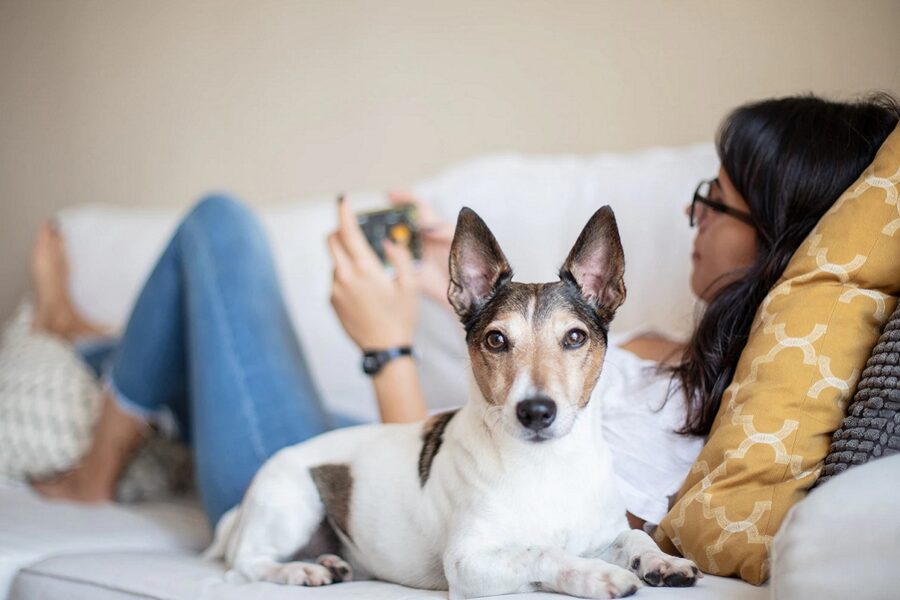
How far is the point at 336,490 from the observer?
1.68m

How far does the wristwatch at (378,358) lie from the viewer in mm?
1989

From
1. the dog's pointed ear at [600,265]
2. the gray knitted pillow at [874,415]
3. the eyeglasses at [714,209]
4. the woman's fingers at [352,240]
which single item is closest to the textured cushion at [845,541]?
the gray knitted pillow at [874,415]

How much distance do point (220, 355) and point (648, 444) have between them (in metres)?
1.08

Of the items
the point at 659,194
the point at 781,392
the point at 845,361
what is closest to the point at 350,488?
the point at 781,392

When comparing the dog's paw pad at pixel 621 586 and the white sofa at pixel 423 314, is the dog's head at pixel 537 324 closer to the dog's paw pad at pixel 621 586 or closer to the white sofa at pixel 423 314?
the dog's paw pad at pixel 621 586

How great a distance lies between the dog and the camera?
127cm

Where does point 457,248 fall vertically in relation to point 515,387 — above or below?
above

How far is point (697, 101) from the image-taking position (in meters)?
2.45

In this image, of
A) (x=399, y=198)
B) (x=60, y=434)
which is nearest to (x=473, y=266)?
(x=399, y=198)

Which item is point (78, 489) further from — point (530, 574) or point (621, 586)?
point (621, 586)

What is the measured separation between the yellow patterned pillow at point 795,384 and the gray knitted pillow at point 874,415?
0.04 metres

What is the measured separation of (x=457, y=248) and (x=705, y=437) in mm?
593

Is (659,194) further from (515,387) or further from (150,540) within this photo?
(150,540)

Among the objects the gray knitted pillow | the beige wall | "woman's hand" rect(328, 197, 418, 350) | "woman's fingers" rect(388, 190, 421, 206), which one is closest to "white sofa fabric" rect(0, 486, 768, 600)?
the gray knitted pillow
